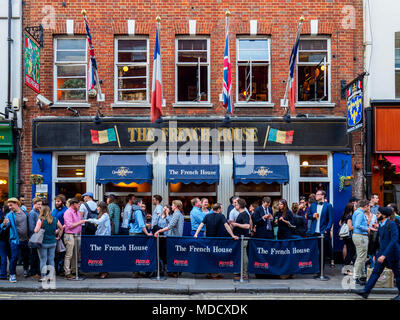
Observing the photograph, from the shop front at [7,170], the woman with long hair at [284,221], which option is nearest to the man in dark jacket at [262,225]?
the woman with long hair at [284,221]

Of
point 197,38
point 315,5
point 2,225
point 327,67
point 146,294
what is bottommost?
point 146,294

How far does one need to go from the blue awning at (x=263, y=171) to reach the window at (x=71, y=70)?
5.69m

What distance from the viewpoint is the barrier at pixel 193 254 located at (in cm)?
985

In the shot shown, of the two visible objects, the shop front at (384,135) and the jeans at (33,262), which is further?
the shop front at (384,135)

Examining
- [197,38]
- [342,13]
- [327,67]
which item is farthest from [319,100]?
[197,38]

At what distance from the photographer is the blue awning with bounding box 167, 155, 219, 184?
511 inches

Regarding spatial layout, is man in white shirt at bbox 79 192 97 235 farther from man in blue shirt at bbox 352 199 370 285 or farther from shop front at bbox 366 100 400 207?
shop front at bbox 366 100 400 207

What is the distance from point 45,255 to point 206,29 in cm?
849

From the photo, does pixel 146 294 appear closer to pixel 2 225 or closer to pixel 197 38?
pixel 2 225

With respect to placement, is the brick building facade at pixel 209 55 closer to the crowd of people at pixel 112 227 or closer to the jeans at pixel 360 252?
the crowd of people at pixel 112 227

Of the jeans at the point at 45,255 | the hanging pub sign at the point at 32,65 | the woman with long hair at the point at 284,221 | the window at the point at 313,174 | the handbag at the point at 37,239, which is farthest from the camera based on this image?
the window at the point at 313,174

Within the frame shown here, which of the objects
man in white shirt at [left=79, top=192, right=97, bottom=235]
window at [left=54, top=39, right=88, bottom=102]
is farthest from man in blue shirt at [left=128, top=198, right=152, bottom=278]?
window at [left=54, top=39, right=88, bottom=102]

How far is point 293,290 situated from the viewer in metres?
9.27

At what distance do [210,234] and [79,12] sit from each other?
28.4 ft
